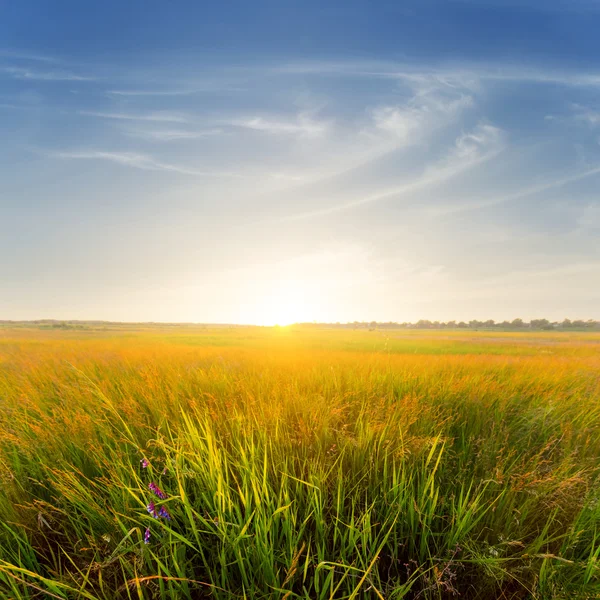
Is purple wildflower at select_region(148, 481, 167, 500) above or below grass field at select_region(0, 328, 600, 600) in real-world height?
above

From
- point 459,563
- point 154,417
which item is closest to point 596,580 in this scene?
point 459,563

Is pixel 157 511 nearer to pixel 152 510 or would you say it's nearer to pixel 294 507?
pixel 152 510

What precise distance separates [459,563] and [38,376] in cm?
740

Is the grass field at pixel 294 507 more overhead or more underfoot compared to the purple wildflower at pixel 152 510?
more underfoot

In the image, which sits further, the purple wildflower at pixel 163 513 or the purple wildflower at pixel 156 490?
the purple wildflower at pixel 156 490

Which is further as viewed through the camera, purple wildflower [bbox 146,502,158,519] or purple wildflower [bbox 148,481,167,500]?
purple wildflower [bbox 148,481,167,500]

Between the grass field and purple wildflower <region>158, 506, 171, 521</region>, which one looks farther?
the grass field

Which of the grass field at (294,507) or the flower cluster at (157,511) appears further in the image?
the grass field at (294,507)

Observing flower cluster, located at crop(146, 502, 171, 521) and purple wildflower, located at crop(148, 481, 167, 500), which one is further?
purple wildflower, located at crop(148, 481, 167, 500)

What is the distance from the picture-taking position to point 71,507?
273cm

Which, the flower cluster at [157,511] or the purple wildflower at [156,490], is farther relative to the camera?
the purple wildflower at [156,490]

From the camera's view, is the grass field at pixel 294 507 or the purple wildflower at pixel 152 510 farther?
the grass field at pixel 294 507

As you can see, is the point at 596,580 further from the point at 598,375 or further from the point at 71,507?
the point at 598,375

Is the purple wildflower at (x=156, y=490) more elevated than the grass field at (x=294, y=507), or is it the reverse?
the purple wildflower at (x=156, y=490)
